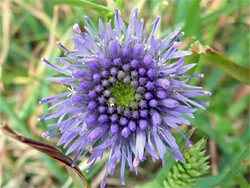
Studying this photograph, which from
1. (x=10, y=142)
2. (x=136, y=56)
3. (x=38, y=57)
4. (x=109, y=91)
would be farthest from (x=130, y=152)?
(x=38, y=57)

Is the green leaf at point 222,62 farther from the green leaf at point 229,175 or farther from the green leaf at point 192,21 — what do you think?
the green leaf at point 229,175

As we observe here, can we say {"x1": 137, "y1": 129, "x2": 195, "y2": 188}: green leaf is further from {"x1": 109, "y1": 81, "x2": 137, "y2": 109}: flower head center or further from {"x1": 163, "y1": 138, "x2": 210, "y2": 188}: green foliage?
{"x1": 109, "y1": 81, "x2": 137, "y2": 109}: flower head center

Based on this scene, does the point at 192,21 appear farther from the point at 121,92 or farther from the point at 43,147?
the point at 43,147

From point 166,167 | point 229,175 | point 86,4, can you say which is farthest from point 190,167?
point 86,4

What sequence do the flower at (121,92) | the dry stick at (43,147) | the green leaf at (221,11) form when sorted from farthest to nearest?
the green leaf at (221,11) → the flower at (121,92) → the dry stick at (43,147)

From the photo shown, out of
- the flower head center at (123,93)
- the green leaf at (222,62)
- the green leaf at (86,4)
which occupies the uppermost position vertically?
the green leaf at (86,4)

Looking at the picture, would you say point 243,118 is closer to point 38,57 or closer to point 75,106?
point 75,106

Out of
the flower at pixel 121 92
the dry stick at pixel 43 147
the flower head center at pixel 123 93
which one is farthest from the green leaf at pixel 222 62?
the dry stick at pixel 43 147
